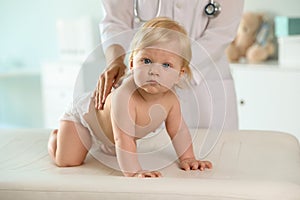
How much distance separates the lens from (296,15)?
3.25 m

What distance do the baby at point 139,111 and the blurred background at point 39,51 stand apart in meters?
2.33

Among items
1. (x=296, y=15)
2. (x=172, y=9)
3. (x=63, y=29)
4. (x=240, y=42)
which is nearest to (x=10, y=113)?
(x=63, y=29)

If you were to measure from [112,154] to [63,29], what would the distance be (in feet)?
8.39

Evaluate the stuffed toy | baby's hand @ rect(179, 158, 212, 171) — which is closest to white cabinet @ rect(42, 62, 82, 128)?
the stuffed toy

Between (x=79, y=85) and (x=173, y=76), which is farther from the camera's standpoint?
(x=79, y=85)

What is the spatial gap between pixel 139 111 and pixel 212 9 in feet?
1.87

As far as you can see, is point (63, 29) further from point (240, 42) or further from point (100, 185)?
point (100, 185)

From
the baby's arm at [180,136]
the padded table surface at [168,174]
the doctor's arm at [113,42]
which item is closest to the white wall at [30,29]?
the doctor's arm at [113,42]

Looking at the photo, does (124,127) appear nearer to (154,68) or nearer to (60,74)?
(154,68)

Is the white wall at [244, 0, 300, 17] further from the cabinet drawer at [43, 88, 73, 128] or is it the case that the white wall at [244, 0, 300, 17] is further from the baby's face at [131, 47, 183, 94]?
the baby's face at [131, 47, 183, 94]

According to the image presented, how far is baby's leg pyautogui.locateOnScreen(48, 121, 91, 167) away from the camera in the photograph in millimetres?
1332

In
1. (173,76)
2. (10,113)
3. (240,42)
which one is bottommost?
(10,113)

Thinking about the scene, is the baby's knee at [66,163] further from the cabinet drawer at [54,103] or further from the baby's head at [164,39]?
the cabinet drawer at [54,103]

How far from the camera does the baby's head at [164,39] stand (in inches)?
46.6
